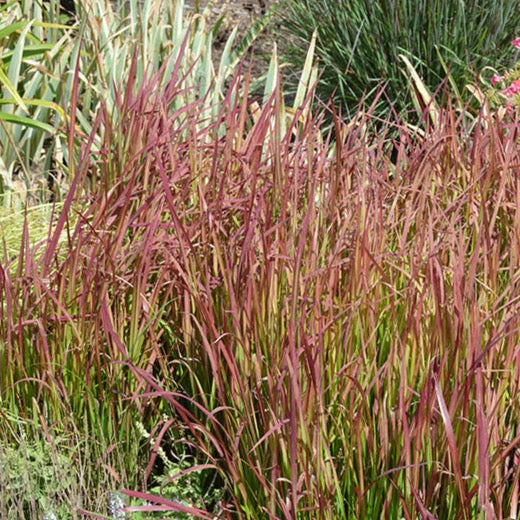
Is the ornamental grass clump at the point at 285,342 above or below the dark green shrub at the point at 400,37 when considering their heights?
above

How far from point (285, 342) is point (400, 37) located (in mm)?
4076

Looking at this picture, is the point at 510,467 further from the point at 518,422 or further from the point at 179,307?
the point at 179,307

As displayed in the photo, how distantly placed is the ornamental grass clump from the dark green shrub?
10.0 feet

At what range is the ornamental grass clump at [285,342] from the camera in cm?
154

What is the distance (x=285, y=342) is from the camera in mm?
1700

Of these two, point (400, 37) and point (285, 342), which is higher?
point (285, 342)

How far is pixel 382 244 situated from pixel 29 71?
269 centimetres

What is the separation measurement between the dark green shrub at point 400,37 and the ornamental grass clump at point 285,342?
3049 millimetres

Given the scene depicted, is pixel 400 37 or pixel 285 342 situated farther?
pixel 400 37

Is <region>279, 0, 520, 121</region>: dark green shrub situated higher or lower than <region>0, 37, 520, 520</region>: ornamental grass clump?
lower

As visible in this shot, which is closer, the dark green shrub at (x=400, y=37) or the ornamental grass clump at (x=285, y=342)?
the ornamental grass clump at (x=285, y=342)

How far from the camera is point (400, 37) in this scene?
544cm

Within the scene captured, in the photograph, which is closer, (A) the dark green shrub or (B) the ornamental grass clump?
(B) the ornamental grass clump

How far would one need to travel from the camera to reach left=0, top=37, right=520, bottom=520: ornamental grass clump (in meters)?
1.54
